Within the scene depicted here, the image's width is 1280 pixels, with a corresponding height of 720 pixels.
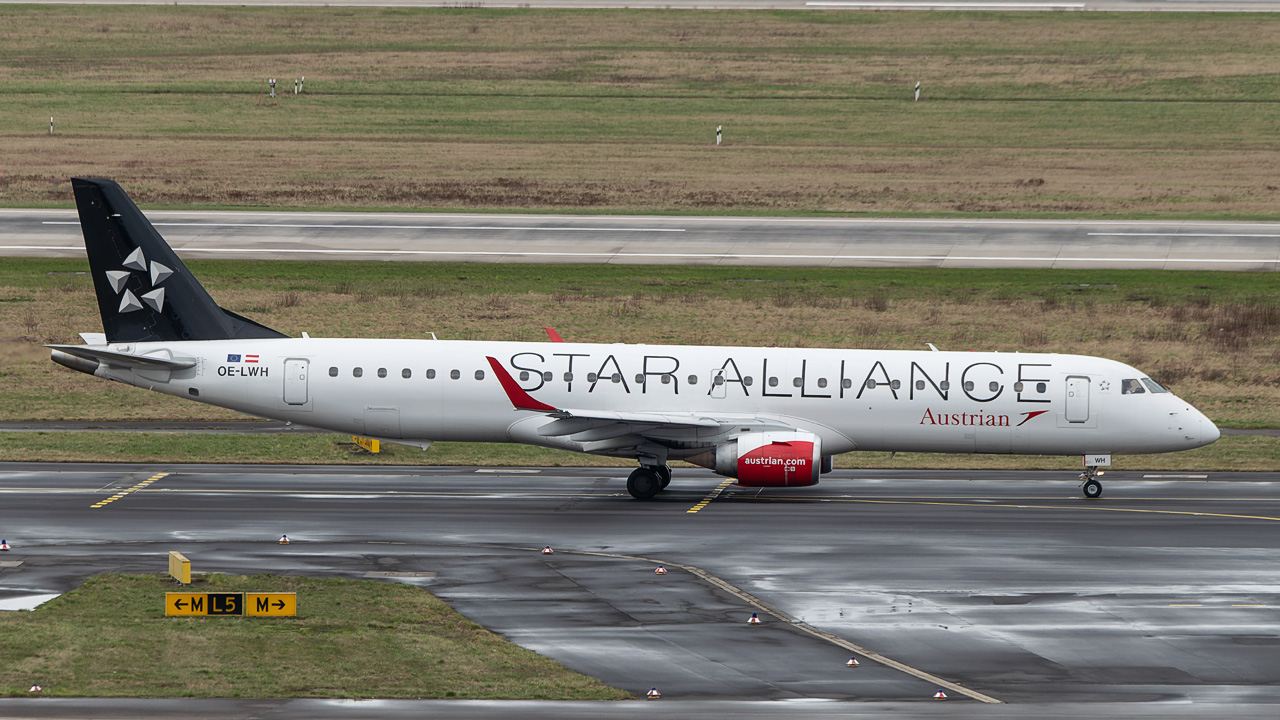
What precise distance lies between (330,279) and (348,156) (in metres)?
29.6

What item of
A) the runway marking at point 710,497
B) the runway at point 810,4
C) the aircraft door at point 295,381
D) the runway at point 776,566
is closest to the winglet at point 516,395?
the runway at point 776,566

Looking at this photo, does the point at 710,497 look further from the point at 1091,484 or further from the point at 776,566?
the point at 1091,484

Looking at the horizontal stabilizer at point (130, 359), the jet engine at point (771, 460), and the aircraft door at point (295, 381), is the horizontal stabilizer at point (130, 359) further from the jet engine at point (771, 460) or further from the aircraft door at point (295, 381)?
the jet engine at point (771, 460)

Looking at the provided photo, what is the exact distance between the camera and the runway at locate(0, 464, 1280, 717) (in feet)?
69.7

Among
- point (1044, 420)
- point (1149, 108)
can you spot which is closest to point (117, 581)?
point (1044, 420)

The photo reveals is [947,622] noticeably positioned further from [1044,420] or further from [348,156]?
[348,156]

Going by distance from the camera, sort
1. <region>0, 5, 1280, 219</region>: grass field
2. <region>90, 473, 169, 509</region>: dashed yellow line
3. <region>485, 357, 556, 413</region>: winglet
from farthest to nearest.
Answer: <region>0, 5, 1280, 219</region>: grass field, <region>485, 357, 556, 413</region>: winglet, <region>90, 473, 169, 509</region>: dashed yellow line

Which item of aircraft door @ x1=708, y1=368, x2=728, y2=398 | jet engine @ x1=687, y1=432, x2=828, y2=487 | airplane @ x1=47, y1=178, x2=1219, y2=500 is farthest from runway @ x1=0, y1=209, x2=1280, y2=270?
jet engine @ x1=687, y1=432, x2=828, y2=487

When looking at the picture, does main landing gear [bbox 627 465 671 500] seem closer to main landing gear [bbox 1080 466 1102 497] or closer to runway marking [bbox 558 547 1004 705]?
runway marking [bbox 558 547 1004 705]

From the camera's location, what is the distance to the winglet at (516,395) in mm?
34625

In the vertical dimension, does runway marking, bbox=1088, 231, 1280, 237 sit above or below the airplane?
above

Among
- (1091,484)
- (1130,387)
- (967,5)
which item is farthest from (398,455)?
(967,5)

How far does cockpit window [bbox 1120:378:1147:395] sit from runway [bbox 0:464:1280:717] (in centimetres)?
260

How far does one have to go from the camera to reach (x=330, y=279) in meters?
60.5
